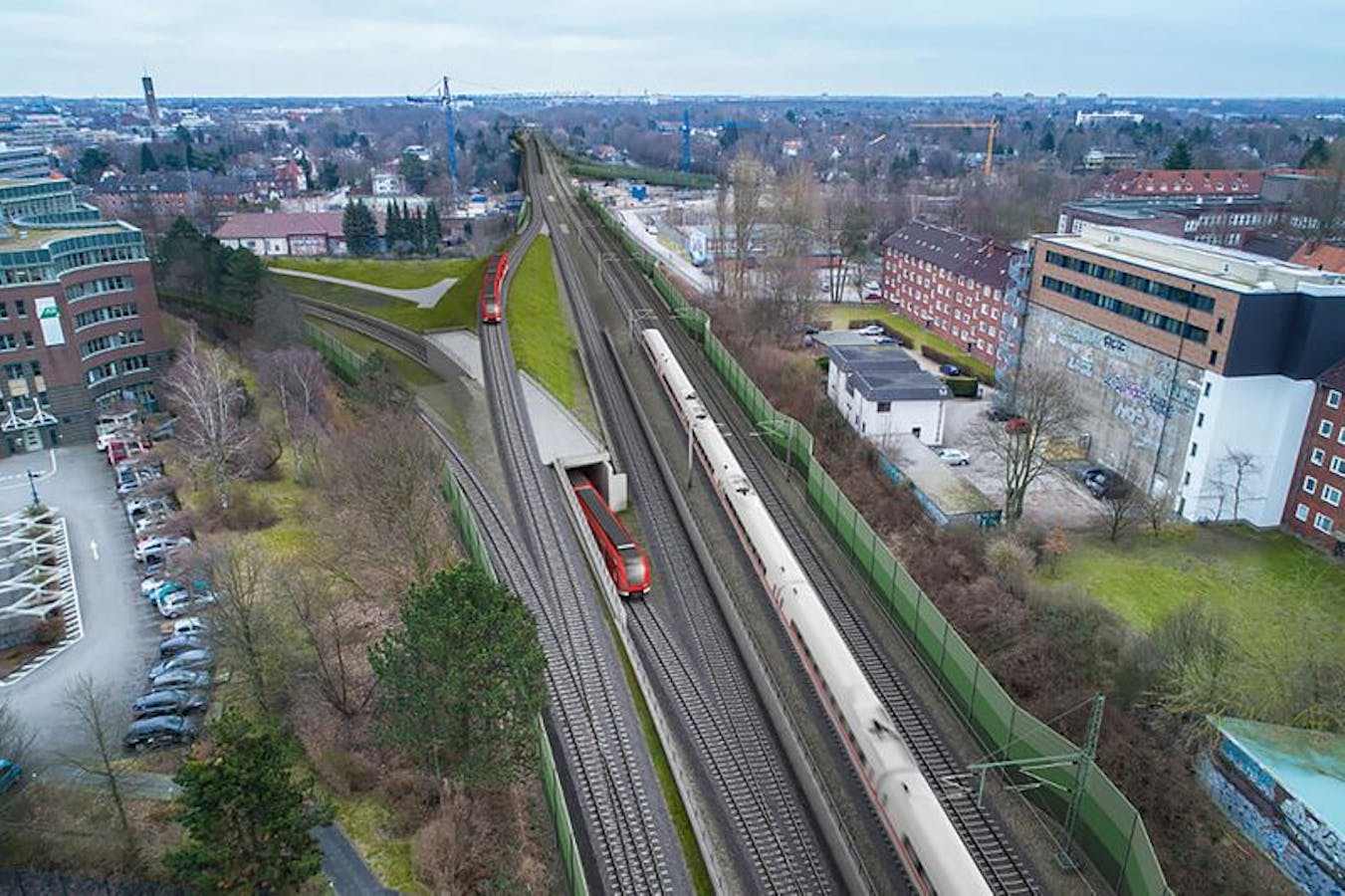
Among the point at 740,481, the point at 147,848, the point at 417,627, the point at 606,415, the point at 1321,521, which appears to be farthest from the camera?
the point at 606,415

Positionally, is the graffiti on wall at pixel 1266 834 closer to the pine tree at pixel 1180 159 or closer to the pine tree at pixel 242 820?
the pine tree at pixel 242 820

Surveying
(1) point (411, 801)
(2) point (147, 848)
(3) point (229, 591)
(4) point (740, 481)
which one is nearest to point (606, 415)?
(4) point (740, 481)

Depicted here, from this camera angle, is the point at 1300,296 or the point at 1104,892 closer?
the point at 1104,892

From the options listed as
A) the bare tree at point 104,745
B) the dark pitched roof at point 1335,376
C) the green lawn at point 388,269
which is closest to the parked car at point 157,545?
the bare tree at point 104,745

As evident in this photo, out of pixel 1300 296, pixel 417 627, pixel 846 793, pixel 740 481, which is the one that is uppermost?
pixel 1300 296

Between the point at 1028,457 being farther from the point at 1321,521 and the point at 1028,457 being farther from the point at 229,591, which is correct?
the point at 229,591

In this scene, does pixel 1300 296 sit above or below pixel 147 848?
above

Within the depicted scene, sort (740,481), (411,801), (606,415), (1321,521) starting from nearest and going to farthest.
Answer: (411,801)
(740,481)
(1321,521)
(606,415)

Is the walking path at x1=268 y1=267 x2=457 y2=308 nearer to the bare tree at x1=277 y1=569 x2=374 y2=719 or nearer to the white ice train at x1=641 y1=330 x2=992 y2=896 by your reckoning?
the white ice train at x1=641 y1=330 x2=992 y2=896
